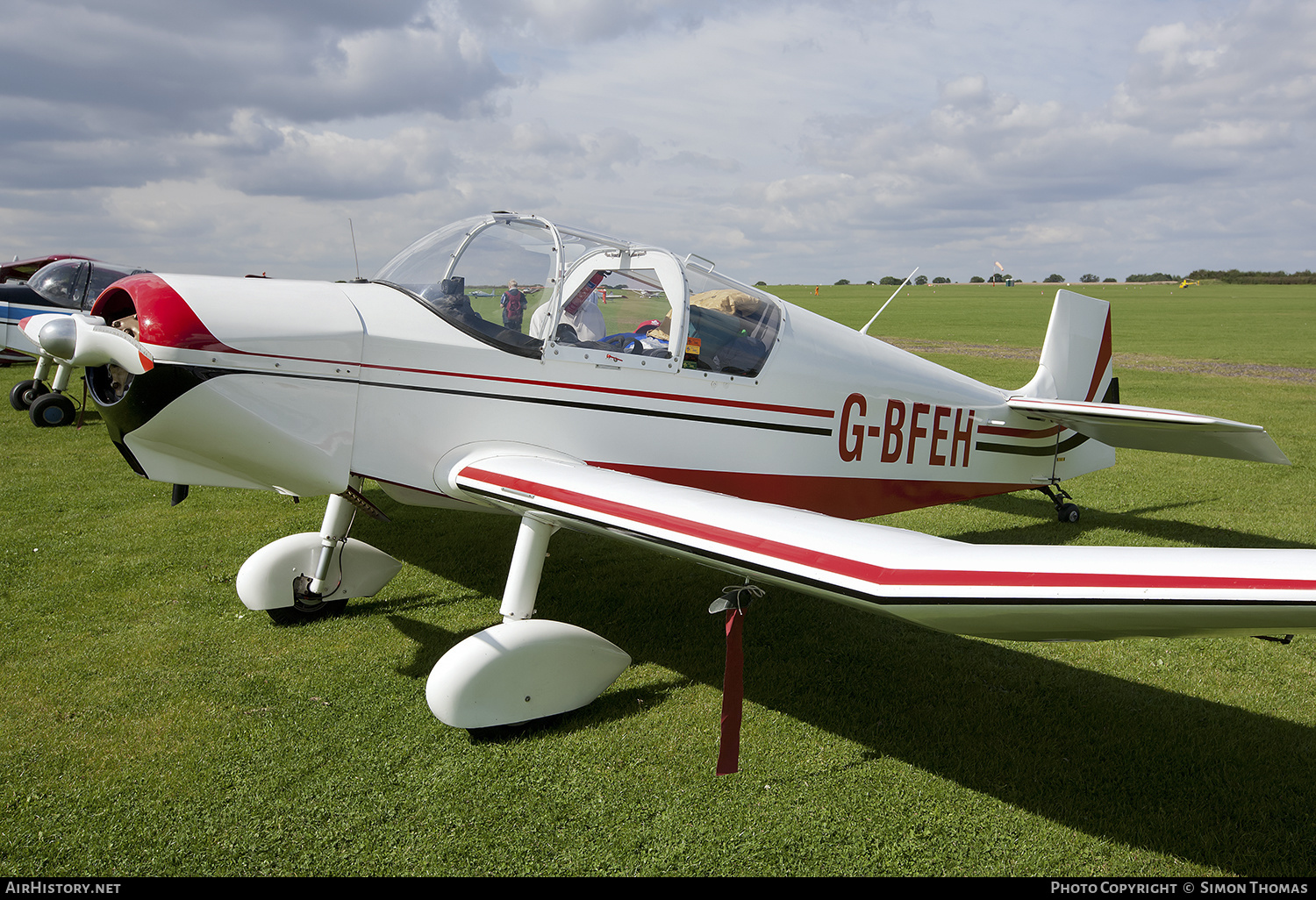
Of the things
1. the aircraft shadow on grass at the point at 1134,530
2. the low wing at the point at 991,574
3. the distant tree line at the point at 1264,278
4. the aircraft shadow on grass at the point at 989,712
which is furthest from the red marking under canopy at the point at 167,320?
the distant tree line at the point at 1264,278

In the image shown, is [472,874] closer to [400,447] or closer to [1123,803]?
[400,447]

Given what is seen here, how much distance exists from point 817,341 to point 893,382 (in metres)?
0.66

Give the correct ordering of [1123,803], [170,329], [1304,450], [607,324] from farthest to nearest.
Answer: [1304,450] → [607,324] → [170,329] → [1123,803]

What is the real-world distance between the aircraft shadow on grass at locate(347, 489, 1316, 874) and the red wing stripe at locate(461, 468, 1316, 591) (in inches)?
44.8

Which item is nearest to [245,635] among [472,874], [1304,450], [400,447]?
[400,447]

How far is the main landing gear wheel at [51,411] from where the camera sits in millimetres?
10406

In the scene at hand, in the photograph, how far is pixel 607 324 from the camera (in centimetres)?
432

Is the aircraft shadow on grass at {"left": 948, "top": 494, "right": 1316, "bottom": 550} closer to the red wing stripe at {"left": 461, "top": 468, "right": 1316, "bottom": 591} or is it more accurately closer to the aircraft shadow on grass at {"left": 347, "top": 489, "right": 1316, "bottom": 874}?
the aircraft shadow on grass at {"left": 347, "top": 489, "right": 1316, "bottom": 874}

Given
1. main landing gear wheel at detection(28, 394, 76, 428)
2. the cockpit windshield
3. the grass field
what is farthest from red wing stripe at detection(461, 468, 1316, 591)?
the cockpit windshield

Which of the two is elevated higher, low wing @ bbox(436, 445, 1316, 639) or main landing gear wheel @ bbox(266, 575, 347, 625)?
low wing @ bbox(436, 445, 1316, 639)

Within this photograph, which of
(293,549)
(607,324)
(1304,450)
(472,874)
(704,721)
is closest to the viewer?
(472,874)

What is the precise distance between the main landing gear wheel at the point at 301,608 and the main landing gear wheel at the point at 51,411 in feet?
27.6

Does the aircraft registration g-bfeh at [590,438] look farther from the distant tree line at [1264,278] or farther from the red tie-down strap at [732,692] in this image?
the distant tree line at [1264,278]

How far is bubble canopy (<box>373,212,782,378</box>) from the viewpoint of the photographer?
414cm
